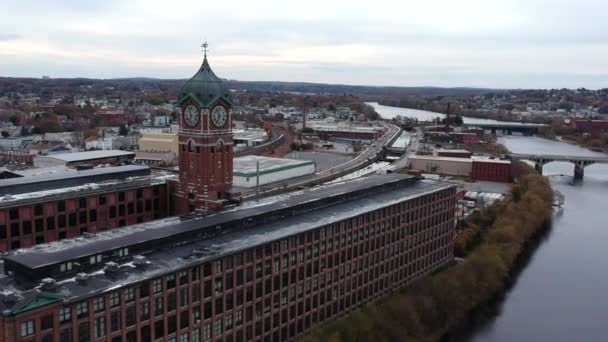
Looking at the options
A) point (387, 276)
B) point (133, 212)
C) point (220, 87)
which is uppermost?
point (220, 87)

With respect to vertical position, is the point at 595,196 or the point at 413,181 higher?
the point at 413,181

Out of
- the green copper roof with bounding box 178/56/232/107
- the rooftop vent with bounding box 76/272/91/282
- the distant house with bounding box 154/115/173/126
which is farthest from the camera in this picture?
the distant house with bounding box 154/115/173/126

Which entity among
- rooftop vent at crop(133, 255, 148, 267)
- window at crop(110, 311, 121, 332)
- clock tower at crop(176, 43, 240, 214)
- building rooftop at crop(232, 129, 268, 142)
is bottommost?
Answer: building rooftop at crop(232, 129, 268, 142)

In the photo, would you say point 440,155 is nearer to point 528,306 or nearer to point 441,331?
point 528,306

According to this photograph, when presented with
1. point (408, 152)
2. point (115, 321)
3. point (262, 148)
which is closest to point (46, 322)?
point (115, 321)

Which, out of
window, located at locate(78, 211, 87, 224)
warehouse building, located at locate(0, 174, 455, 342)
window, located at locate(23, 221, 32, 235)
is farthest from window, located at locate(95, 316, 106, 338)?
window, located at locate(78, 211, 87, 224)

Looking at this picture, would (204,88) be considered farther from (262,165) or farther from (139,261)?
(262,165)

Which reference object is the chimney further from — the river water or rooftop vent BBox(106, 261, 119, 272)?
the river water

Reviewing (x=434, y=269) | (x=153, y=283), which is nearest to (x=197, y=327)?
(x=153, y=283)
